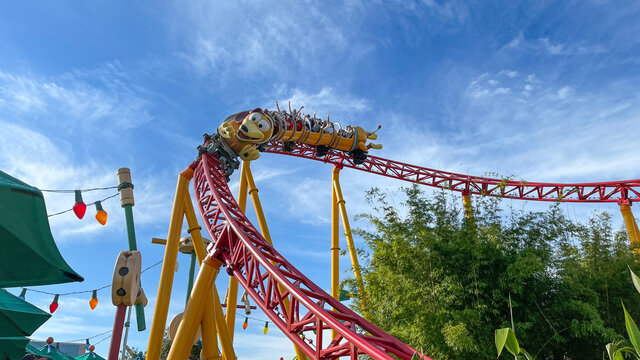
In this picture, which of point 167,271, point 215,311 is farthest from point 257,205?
point 215,311

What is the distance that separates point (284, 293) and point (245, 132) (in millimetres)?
3679

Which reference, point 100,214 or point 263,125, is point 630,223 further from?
point 100,214

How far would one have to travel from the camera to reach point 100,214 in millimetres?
6945

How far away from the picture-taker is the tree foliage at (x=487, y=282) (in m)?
7.54

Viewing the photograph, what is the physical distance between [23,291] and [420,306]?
9548 millimetres

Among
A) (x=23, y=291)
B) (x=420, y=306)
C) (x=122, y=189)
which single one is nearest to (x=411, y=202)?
(x=420, y=306)

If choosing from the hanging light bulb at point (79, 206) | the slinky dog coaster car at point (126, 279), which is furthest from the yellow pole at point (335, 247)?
the hanging light bulb at point (79, 206)

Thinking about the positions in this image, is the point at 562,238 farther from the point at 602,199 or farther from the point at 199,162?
the point at 199,162

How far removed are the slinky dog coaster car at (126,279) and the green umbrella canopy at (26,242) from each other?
4.33 m

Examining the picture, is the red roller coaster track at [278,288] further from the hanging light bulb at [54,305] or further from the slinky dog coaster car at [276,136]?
the hanging light bulb at [54,305]

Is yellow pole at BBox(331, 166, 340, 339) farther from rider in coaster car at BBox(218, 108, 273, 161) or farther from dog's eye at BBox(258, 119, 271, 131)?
dog's eye at BBox(258, 119, 271, 131)

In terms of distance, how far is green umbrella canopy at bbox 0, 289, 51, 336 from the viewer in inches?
117

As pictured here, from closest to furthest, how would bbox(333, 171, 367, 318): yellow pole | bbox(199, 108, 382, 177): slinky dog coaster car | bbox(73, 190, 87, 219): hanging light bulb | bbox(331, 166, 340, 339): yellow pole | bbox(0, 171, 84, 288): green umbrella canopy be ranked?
bbox(0, 171, 84, 288): green umbrella canopy
bbox(73, 190, 87, 219): hanging light bulb
bbox(199, 108, 382, 177): slinky dog coaster car
bbox(333, 171, 367, 318): yellow pole
bbox(331, 166, 340, 339): yellow pole

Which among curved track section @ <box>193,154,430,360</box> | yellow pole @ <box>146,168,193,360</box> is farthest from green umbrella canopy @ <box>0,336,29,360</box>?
yellow pole @ <box>146,168,193,360</box>
